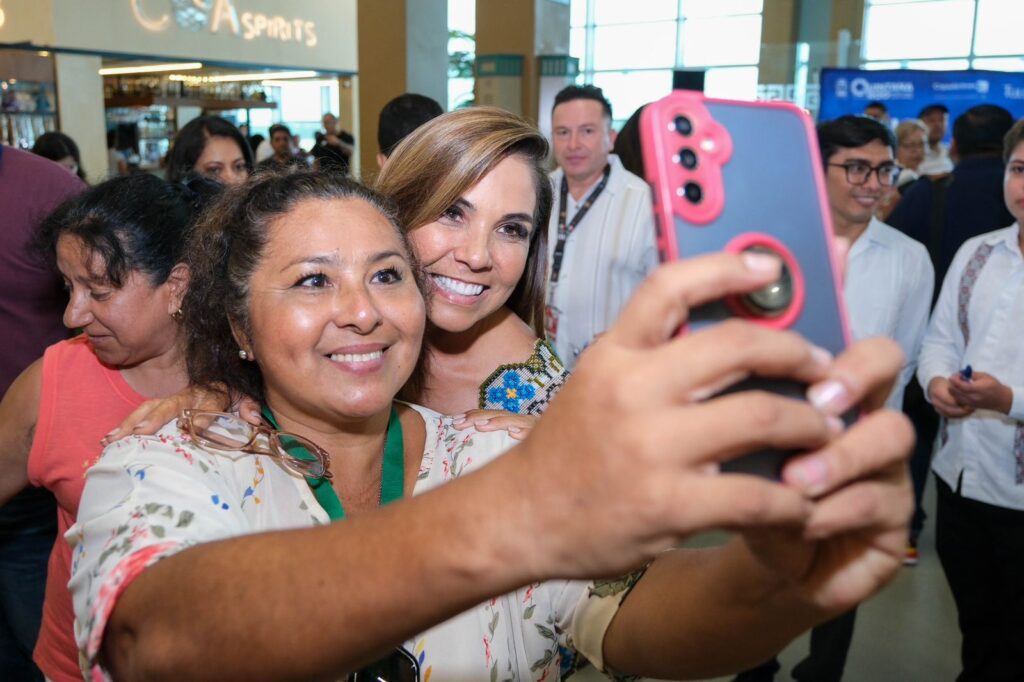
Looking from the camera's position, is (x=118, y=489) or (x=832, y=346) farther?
(x=118, y=489)

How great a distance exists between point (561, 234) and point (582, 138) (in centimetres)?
51

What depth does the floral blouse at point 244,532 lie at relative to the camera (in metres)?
0.84

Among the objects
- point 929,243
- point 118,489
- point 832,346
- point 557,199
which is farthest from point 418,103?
point 832,346

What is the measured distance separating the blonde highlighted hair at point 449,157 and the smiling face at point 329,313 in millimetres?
477

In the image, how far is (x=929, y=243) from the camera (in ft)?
11.8

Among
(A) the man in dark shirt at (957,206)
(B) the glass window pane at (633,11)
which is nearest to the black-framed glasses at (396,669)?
(A) the man in dark shirt at (957,206)

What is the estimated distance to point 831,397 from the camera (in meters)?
0.57

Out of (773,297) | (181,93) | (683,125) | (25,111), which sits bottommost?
(773,297)

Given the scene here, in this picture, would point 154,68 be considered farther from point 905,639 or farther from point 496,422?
point 496,422

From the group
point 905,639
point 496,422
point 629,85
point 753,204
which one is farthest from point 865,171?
point 629,85

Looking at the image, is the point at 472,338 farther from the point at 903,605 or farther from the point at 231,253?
the point at 903,605

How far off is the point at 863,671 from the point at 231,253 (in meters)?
2.81

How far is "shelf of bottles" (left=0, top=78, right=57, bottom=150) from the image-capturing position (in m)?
9.55

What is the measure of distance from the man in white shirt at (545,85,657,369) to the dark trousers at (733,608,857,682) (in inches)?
53.3
